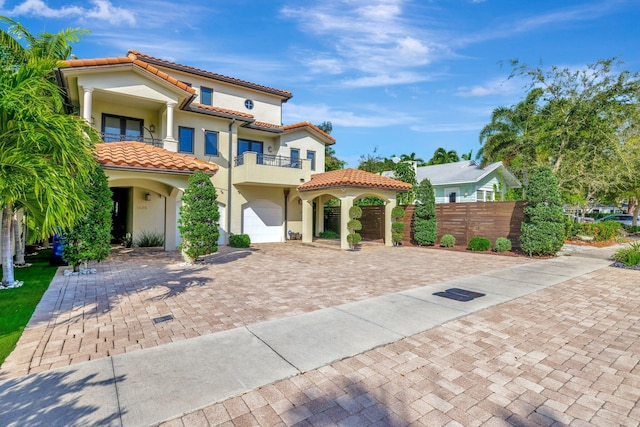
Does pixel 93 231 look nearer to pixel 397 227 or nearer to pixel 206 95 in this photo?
pixel 206 95

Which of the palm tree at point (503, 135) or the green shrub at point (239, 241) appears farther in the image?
the palm tree at point (503, 135)

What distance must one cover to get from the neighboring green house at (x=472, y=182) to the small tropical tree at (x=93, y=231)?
25.8m

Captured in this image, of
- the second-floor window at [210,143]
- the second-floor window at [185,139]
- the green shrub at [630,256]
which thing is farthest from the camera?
the second-floor window at [210,143]

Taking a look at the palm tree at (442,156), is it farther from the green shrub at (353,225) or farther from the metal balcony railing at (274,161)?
the green shrub at (353,225)

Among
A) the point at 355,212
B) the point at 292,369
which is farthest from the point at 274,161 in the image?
the point at 292,369

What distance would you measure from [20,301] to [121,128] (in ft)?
36.9

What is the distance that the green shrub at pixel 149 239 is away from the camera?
51.9 ft

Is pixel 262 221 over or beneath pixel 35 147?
beneath

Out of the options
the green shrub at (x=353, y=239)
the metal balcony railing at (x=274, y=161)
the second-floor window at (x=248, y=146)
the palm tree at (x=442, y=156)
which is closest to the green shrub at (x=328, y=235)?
the metal balcony railing at (x=274, y=161)

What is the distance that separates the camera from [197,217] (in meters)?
10.6

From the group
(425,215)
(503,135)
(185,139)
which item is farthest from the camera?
(503,135)

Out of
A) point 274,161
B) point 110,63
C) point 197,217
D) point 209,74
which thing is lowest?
point 197,217

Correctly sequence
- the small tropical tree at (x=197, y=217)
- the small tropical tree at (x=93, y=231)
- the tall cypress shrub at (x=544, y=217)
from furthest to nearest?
the tall cypress shrub at (x=544, y=217)
the small tropical tree at (x=197, y=217)
the small tropical tree at (x=93, y=231)

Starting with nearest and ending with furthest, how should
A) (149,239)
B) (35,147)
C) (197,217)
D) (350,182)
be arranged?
1. (35,147)
2. (197,217)
3. (350,182)
4. (149,239)
